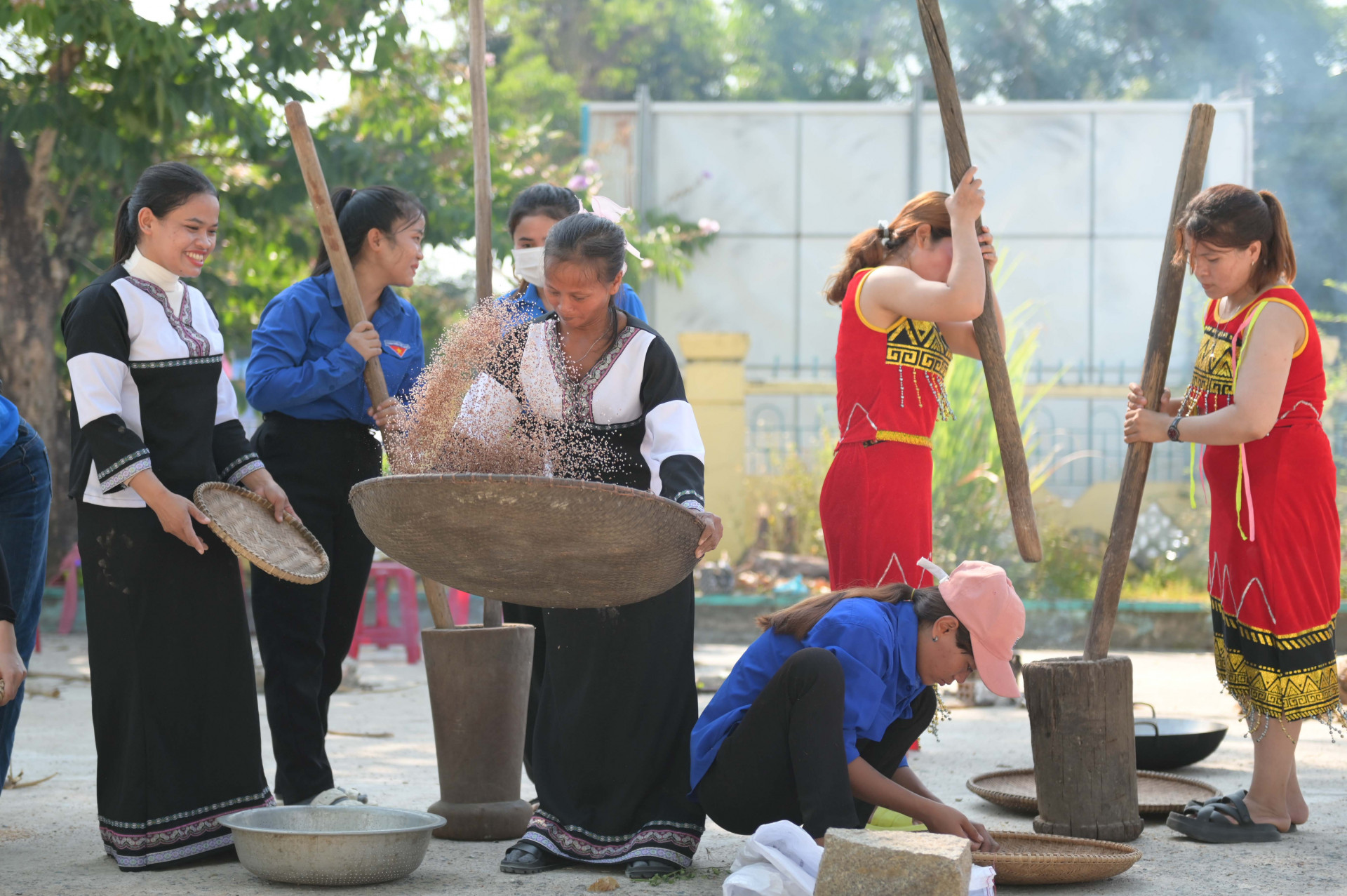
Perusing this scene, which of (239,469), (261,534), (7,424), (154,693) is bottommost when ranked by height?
(154,693)

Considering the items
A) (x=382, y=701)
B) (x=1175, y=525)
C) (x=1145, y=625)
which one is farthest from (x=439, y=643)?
(x=1175, y=525)

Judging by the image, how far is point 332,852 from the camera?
9.48 feet

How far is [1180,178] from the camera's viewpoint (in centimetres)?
366

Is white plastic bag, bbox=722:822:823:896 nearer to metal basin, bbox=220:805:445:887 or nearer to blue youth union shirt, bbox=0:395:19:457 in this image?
metal basin, bbox=220:805:445:887

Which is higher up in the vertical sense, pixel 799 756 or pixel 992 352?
pixel 992 352

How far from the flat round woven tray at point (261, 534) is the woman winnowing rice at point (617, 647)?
593mm

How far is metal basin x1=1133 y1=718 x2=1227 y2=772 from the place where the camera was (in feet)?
13.5

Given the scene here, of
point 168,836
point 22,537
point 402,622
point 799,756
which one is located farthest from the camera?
point 402,622

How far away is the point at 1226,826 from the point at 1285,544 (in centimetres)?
73

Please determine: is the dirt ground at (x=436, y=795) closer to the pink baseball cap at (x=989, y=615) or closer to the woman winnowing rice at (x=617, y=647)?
the woman winnowing rice at (x=617, y=647)

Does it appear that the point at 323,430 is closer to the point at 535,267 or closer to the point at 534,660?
the point at 535,267

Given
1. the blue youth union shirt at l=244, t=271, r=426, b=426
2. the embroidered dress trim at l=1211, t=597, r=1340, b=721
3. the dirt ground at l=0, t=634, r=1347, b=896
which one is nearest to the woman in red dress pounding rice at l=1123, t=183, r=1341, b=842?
the embroidered dress trim at l=1211, t=597, r=1340, b=721

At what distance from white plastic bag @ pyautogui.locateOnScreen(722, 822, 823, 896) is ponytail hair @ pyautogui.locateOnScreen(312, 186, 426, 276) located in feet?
6.39

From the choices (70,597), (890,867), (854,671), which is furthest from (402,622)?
(890,867)
